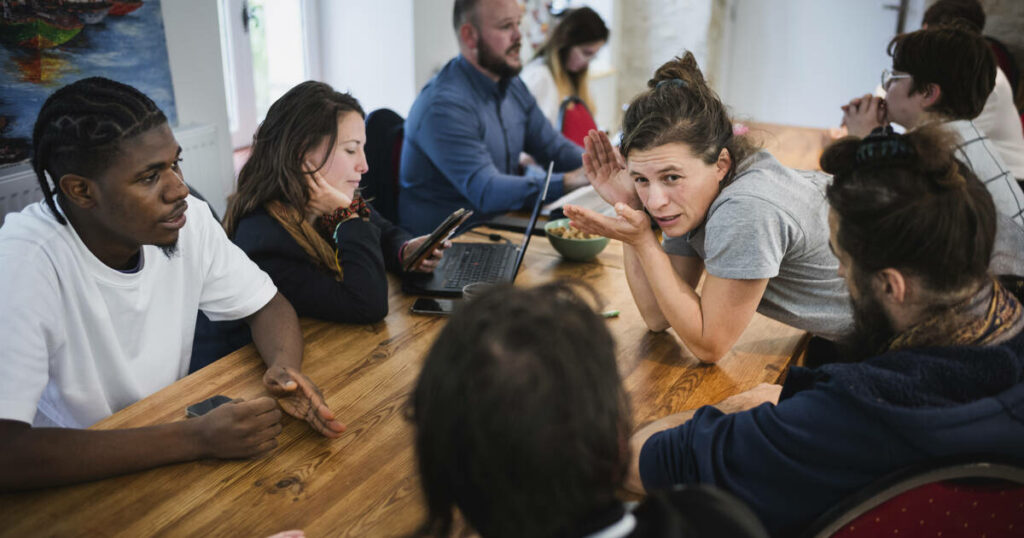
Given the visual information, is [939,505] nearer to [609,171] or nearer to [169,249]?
[609,171]

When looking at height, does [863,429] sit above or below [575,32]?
below

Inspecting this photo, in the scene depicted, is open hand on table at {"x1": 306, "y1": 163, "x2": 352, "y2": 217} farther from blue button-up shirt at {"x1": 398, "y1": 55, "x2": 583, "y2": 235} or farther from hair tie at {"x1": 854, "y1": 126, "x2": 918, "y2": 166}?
hair tie at {"x1": 854, "y1": 126, "x2": 918, "y2": 166}

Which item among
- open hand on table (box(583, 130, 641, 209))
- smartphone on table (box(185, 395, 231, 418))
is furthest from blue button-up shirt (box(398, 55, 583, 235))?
smartphone on table (box(185, 395, 231, 418))

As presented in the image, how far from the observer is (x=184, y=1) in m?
2.78

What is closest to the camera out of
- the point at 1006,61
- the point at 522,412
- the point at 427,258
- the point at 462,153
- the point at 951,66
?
the point at 522,412

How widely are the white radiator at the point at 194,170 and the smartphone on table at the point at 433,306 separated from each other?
155 cm

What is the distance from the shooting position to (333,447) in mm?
1153

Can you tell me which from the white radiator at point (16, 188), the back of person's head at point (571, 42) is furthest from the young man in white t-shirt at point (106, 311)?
the back of person's head at point (571, 42)

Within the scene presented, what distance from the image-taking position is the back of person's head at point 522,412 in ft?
1.98

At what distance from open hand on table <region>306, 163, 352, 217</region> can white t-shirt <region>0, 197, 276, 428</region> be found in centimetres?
23

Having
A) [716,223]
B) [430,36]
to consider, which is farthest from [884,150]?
[430,36]

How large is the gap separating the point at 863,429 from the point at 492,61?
2.29 meters

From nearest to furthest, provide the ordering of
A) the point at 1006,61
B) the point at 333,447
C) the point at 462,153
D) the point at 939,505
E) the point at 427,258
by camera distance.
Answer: the point at 939,505
the point at 333,447
the point at 427,258
the point at 462,153
the point at 1006,61

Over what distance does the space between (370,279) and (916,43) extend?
176cm
